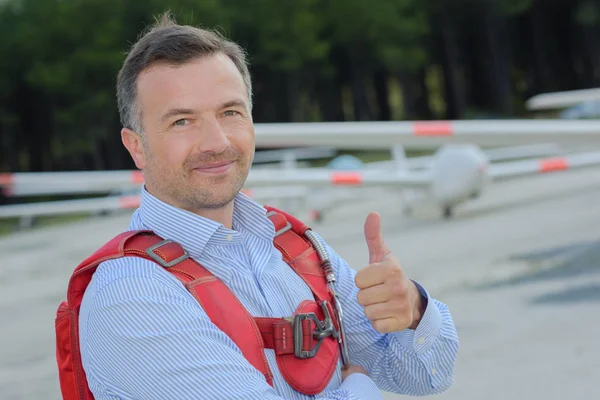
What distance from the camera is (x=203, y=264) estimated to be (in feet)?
6.61

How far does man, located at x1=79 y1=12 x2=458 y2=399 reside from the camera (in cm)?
178

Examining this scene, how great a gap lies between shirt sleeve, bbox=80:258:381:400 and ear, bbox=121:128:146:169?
1.40ft

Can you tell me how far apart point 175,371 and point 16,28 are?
47231 millimetres

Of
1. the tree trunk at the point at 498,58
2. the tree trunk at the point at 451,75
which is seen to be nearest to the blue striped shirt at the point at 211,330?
the tree trunk at the point at 498,58

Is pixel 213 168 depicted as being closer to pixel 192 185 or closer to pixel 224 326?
pixel 192 185

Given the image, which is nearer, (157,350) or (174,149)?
(157,350)

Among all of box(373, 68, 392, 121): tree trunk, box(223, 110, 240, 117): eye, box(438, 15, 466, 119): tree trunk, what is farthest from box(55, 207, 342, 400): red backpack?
box(373, 68, 392, 121): tree trunk

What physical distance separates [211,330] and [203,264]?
25cm

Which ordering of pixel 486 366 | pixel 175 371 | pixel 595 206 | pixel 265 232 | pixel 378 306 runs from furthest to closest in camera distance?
pixel 595 206
pixel 486 366
pixel 265 232
pixel 378 306
pixel 175 371

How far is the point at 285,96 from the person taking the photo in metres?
51.7

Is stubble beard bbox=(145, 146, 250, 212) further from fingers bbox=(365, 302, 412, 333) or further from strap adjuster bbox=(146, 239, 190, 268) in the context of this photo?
fingers bbox=(365, 302, 412, 333)

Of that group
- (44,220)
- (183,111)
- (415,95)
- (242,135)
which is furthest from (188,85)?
(415,95)

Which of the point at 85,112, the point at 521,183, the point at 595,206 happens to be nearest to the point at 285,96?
the point at 85,112

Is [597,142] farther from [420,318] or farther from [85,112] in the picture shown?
[85,112]
